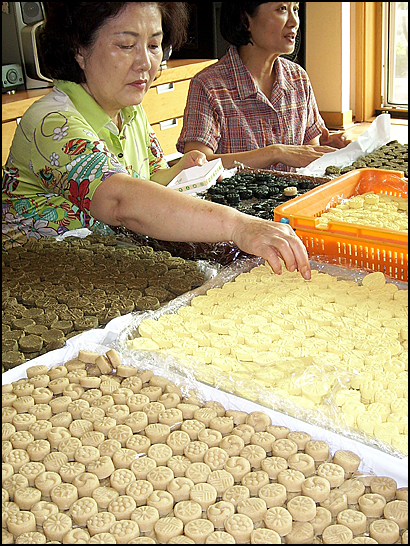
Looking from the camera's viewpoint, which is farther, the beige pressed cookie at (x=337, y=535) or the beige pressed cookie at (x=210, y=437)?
the beige pressed cookie at (x=210, y=437)

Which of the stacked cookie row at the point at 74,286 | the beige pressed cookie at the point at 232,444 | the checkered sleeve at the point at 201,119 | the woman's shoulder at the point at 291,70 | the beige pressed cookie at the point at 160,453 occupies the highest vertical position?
the woman's shoulder at the point at 291,70

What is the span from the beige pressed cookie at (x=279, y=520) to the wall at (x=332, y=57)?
5.57m

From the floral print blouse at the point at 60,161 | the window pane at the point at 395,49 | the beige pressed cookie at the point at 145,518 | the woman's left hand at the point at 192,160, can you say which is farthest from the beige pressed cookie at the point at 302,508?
the window pane at the point at 395,49

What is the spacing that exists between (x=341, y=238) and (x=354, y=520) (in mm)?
882

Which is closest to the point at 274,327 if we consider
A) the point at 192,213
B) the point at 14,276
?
the point at 192,213

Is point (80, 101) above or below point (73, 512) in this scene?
above

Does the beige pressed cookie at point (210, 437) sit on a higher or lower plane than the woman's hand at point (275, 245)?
lower

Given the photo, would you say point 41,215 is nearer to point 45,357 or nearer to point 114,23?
point 114,23

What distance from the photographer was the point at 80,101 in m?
1.87

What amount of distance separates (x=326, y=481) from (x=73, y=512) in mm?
397

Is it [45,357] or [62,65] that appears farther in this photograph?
[62,65]

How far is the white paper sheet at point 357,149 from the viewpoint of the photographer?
2488mm

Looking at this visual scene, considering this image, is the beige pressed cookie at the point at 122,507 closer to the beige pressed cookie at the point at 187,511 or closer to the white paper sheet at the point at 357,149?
the beige pressed cookie at the point at 187,511

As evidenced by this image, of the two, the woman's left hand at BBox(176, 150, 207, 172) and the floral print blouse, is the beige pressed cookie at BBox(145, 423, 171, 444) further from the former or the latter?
the woman's left hand at BBox(176, 150, 207, 172)
